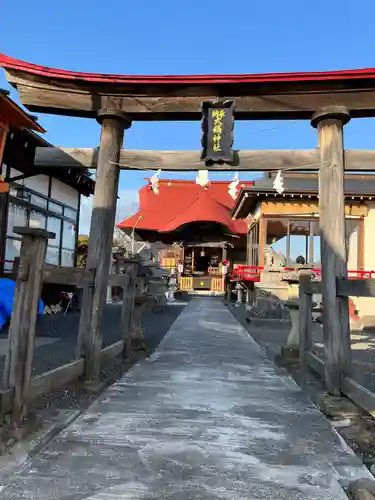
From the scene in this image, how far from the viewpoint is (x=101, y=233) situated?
5.12 meters

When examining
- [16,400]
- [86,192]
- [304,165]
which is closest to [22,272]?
[16,400]

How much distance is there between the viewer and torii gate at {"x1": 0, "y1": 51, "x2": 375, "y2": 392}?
15.8 feet

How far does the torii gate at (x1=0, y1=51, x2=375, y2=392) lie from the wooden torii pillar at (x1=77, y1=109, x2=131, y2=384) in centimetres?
1

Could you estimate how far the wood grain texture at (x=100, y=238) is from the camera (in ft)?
15.6

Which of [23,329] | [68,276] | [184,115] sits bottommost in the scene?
[23,329]

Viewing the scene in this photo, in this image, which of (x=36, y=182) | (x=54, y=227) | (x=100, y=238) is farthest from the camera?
(x=54, y=227)

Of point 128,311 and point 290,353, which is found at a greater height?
point 128,311

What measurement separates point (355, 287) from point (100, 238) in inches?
113

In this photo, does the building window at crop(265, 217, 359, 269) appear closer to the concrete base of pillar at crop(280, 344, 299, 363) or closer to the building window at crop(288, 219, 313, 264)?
the building window at crop(288, 219, 313, 264)

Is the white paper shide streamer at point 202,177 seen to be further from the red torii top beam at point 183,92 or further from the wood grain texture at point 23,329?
the wood grain texture at point 23,329

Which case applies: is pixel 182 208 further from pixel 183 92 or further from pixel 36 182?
pixel 183 92

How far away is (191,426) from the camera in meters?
3.40

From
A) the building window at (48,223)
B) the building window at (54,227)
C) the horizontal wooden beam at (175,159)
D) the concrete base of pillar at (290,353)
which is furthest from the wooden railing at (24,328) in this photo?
the building window at (54,227)

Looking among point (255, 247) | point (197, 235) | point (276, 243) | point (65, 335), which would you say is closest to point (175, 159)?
point (65, 335)
